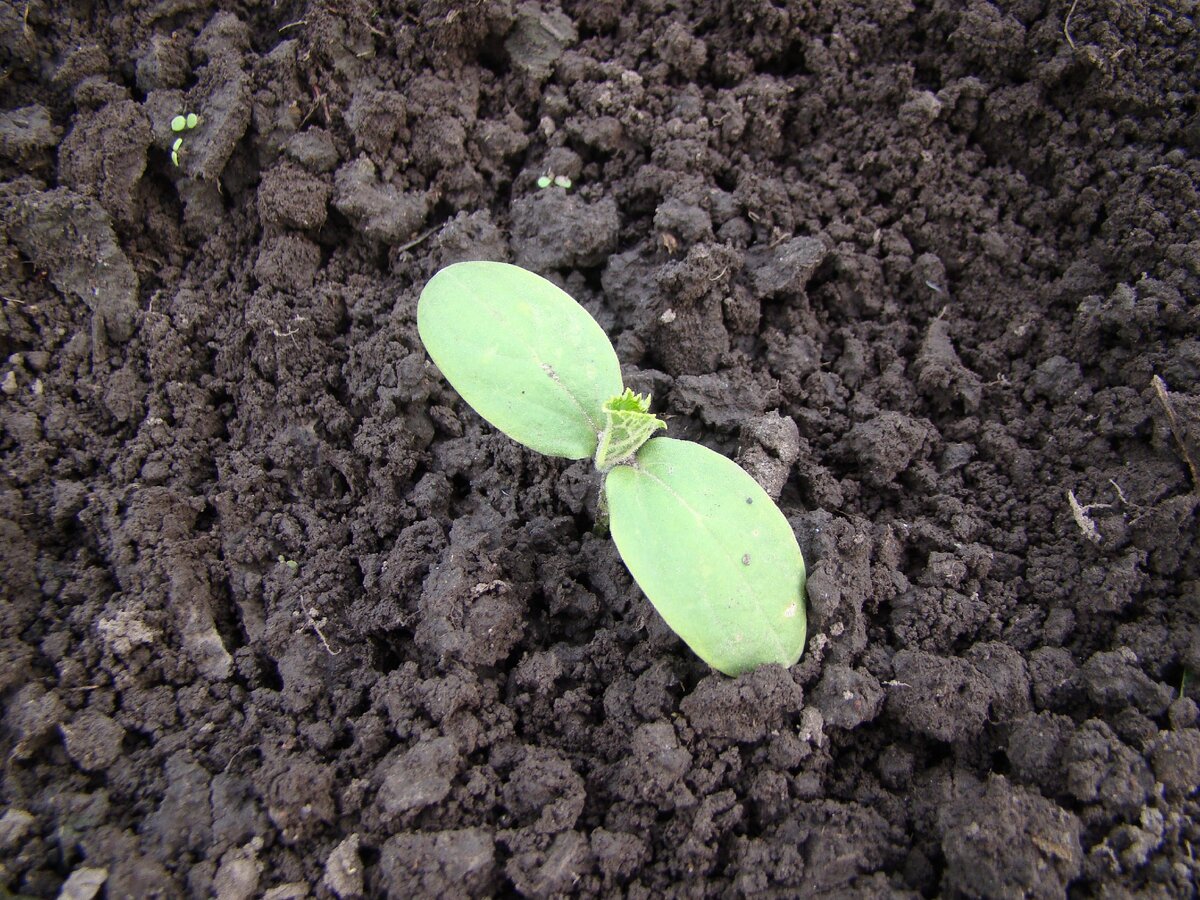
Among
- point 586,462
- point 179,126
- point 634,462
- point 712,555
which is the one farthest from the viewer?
point 179,126

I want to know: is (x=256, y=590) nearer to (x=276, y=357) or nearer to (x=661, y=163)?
(x=276, y=357)

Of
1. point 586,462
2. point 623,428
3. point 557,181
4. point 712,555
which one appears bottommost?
point 586,462

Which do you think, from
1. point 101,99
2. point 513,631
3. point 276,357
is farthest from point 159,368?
point 513,631

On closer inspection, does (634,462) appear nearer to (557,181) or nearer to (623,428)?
(623,428)

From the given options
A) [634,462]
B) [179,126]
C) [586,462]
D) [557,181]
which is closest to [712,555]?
[634,462]

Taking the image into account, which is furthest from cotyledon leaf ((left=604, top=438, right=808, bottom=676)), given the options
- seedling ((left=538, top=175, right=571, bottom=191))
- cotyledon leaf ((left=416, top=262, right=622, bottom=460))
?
seedling ((left=538, top=175, right=571, bottom=191))

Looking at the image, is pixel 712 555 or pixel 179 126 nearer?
pixel 712 555

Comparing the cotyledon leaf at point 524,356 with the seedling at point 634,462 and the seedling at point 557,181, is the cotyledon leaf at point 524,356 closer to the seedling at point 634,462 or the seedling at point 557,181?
the seedling at point 634,462

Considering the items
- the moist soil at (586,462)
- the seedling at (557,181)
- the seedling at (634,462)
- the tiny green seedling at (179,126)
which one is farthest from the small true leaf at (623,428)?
the tiny green seedling at (179,126)

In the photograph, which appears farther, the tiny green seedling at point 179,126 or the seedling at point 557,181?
the seedling at point 557,181
